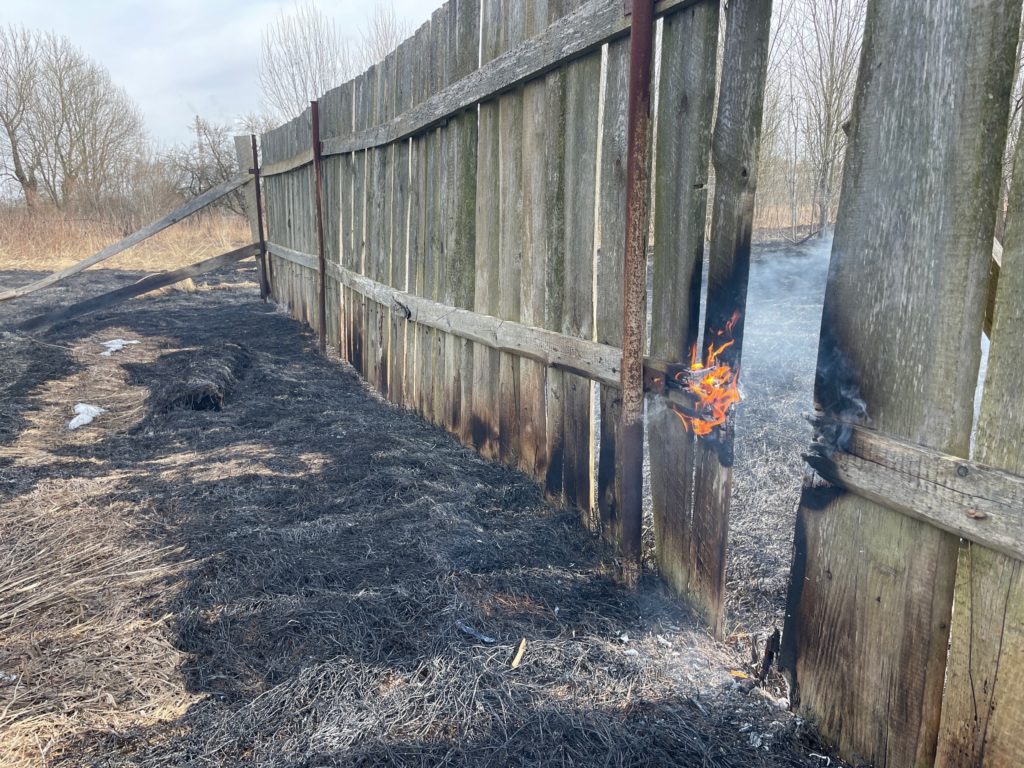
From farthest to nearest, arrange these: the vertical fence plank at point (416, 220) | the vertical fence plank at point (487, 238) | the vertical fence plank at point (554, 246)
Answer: the vertical fence plank at point (416, 220) → the vertical fence plank at point (487, 238) → the vertical fence plank at point (554, 246)

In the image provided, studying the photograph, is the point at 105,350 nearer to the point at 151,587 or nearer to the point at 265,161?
the point at 265,161

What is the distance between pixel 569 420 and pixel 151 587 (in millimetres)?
1785

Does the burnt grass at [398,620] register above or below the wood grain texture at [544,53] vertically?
below

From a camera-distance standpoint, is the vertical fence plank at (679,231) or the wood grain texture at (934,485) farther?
the vertical fence plank at (679,231)

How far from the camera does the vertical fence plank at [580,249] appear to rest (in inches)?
114

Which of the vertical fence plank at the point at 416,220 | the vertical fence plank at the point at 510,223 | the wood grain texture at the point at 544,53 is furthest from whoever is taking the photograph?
the vertical fence plank at the point at 416,220

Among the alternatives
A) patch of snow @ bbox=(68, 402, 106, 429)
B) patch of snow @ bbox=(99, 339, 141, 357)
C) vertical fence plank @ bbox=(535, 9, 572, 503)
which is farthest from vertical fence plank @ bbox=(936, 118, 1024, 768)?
patch of snow @ bbox=(99, 339, 141, 357)

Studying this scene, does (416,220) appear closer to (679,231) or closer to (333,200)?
(333,200)

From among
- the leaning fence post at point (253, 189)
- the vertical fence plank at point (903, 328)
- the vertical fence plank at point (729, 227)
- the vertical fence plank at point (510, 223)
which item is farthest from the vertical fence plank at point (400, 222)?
the leaning fence post at point (253, 189)

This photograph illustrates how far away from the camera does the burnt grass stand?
1.91 m

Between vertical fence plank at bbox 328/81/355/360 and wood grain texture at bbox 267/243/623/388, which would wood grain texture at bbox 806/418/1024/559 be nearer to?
wood grain texture at bbox 267/243/623/388

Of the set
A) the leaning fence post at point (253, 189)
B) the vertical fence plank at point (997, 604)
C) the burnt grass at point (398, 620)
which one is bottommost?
the burnt grass at point (398, 620)

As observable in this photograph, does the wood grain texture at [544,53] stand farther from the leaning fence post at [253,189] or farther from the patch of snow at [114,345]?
the leaning fence post at [253,189]

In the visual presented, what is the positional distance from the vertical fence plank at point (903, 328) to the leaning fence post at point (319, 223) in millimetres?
6377
